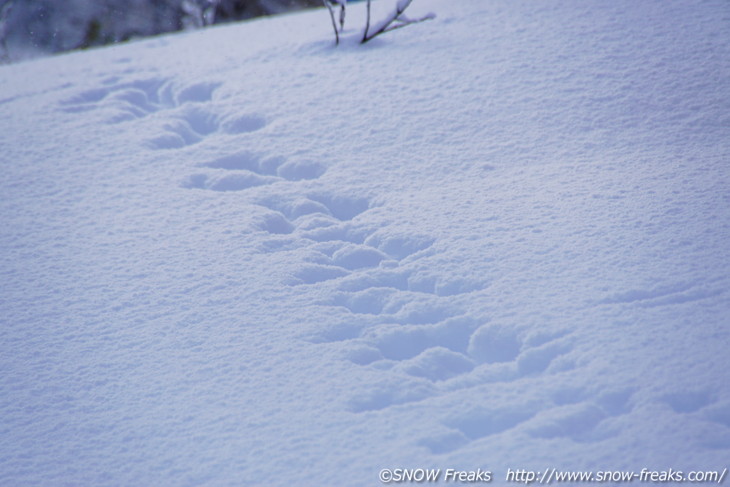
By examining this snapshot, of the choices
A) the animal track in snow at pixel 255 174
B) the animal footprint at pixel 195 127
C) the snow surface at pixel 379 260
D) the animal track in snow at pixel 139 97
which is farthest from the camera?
the animal track in snow at pixel 139 97

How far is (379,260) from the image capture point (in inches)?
74.2

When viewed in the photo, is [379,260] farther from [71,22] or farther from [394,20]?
[71,22]

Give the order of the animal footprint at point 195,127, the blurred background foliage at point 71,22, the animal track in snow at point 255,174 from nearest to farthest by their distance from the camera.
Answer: the animal track in snow at point 255,174, the animal footprint at point 195,127, the blurred background foliage at point 71,22

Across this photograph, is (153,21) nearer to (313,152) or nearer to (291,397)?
(313,152)

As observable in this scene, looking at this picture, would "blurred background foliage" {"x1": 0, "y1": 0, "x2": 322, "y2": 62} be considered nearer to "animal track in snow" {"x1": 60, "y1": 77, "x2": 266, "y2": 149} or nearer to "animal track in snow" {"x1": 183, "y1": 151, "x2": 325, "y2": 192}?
"animal track in snow" {"x1": 60, "y1": 77, "x2": 266, "y2": 149}

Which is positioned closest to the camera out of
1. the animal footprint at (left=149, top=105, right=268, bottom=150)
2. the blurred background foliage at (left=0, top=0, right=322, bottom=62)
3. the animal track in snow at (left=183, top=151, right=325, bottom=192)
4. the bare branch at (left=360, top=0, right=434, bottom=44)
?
the animal track in snow at (left=183, top=151, right=325, bottom=192)

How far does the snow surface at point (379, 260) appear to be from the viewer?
4.27 ft

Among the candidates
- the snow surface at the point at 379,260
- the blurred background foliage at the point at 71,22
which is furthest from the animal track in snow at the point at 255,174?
the blurred background foliage at the point at 71,22

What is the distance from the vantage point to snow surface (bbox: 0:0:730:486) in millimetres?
1302

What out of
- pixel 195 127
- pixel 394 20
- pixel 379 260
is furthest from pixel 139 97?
pixel 379 260

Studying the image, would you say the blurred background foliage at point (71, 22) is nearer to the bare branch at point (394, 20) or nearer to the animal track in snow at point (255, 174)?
the bare branch at point (394, 20)

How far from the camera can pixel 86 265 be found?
75.1 inches

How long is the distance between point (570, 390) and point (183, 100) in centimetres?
230

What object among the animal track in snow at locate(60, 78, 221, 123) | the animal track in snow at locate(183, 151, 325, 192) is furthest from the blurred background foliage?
the animal track in snow at locate(183, 151, 325, 192)
